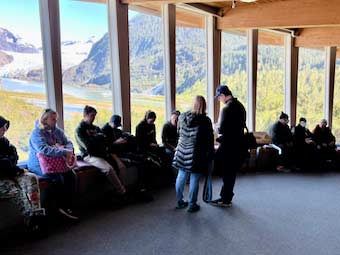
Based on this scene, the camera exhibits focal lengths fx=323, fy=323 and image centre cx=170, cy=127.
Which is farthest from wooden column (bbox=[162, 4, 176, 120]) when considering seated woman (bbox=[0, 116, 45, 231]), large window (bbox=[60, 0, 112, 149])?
seated woman (bbox=[0, 116, 45, 231])

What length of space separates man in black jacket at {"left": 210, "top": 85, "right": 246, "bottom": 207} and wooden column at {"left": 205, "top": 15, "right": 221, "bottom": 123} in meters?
2.24

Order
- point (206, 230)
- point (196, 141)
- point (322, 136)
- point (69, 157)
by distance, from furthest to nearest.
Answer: point (322, 136)
point (196, 141)
point (69, 157)
point (206, 230)

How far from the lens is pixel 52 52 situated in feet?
12.8

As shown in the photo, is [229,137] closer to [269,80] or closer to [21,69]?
[21,69]

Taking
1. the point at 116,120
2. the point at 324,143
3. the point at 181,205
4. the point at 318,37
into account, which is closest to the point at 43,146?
the point at 116,120

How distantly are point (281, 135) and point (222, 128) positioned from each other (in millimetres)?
2770

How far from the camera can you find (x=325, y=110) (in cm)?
761

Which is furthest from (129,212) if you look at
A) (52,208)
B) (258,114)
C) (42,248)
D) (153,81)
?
(258,114)

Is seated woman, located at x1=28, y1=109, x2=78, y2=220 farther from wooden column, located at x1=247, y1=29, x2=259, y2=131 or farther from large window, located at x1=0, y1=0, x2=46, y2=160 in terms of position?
wooden column, located at x1=247, y1=29, x2=259, y2=131

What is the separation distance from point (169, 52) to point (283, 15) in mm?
2040

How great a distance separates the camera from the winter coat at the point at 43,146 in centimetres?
322

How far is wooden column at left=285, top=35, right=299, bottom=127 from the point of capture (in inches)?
278

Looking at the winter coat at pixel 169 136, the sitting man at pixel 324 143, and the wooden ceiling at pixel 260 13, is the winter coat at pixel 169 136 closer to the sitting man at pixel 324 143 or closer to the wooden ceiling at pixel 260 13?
the wooden ceiling at pixel 260 13

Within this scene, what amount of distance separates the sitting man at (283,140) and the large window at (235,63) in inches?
35.9
